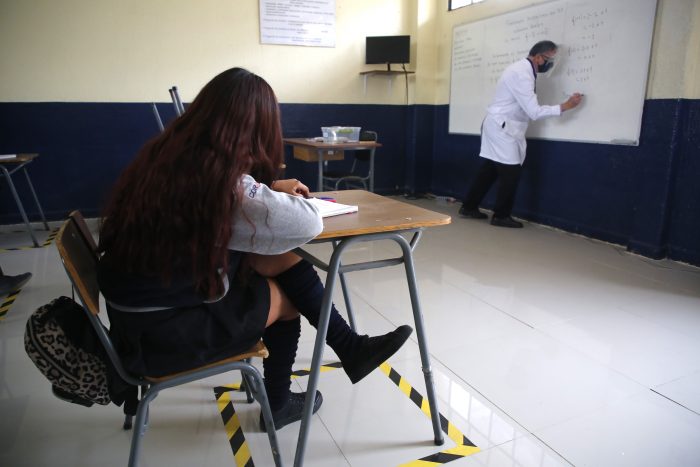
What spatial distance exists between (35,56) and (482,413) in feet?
14.6

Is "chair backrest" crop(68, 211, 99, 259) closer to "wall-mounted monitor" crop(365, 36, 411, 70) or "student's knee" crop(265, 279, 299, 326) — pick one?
"student's knee" crop(265, 279, 299, 326)

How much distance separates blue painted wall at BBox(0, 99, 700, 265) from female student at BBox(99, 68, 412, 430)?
8.78 ft

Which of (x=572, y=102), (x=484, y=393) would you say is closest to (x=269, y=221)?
(x=484, y=393)

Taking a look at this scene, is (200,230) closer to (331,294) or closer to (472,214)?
(331,294)

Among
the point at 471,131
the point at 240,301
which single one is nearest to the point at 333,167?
the point at 471,131

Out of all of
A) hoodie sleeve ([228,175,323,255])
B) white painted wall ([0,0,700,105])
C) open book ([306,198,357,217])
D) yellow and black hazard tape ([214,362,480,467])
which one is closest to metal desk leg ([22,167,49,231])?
white painted wall ([0,0,700,105])

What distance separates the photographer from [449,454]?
1406 millimetres

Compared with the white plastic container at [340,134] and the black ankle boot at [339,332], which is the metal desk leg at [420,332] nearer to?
the black ankle boot at [339,332]

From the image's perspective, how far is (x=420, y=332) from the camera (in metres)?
1.37

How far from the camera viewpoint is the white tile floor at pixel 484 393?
142cm

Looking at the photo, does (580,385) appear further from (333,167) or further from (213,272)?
(333,167)

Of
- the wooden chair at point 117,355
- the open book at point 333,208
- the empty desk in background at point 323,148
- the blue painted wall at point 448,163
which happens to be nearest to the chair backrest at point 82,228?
the wooden chair at point 117,355

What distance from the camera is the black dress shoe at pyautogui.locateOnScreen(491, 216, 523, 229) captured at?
13.6 feet

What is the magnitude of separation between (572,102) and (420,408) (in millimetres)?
2994
